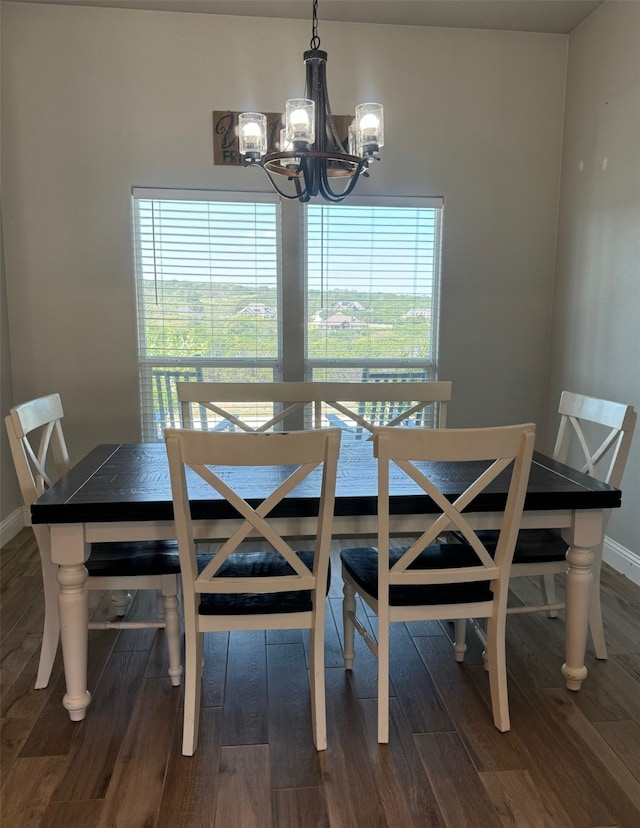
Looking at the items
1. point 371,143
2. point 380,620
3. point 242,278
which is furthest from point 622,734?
point 242,278

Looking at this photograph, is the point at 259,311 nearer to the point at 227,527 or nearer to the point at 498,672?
the point at 227,527

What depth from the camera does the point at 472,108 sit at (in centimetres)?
343

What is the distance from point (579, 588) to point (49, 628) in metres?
1.82

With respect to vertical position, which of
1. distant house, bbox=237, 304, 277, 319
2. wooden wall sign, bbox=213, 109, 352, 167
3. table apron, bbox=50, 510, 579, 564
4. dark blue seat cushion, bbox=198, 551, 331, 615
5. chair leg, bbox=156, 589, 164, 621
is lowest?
chair leg, bbox=156, 589, 164, 621

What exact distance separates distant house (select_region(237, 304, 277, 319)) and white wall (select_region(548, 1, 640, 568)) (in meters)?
1.78

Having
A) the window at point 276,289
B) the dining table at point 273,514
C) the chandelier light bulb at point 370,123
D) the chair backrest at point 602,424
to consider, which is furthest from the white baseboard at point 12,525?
the chair backrest at point 602,424

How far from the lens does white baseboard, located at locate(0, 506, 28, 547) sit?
10.6 feet

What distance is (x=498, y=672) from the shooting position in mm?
1791

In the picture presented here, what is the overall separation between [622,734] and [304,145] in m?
2.10

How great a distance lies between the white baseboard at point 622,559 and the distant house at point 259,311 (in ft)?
7.55

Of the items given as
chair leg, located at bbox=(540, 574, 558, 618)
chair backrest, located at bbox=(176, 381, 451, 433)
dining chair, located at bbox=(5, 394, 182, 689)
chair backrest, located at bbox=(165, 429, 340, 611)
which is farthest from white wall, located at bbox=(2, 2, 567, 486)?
chair backrest, located at bbox=(165, 429, 340, 611)

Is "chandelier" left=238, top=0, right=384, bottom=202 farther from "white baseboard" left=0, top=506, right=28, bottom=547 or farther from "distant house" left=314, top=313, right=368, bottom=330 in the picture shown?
"white baseboard" left=0, top=506, right=28, bottom=547

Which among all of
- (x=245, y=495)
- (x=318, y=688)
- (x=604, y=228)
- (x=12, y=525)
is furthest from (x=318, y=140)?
(x=12, y=525)

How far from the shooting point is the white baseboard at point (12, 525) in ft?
10.6
